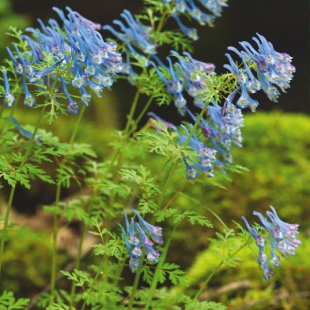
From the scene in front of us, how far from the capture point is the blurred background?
4.31 meters

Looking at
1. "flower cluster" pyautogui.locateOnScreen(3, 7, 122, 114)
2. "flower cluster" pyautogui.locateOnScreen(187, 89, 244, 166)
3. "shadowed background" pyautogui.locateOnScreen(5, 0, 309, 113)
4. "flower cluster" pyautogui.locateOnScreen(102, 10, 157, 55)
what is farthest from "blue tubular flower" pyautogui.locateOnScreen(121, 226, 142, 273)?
"shadowed background" pyautogui.locateOnScreen(5, 0, 309, 113)

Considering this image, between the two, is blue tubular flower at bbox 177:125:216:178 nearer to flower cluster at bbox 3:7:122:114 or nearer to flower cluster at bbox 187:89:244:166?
flower cluster at bbox 187:89:244:166

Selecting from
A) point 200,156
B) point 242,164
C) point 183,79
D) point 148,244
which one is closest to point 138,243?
point 148,244

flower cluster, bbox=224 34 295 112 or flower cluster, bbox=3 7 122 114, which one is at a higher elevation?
flower cluster, bbox=224 34 295 112

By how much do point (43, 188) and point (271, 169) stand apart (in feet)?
9.08

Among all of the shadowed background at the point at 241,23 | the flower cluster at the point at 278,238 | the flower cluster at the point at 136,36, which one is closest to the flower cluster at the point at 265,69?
the flower cluster at the point at 278,238

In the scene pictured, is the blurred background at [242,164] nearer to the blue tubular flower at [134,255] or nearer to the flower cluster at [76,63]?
the blue tubular flower at [134,255]

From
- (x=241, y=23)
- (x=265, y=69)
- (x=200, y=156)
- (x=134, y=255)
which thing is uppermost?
(x=265, y=69)

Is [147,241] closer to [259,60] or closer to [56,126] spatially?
[259,60]

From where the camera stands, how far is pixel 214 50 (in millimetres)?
9914

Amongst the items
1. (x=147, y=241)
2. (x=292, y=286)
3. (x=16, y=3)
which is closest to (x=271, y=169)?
(x=292, y=286)

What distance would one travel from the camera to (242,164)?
5871 millimetres

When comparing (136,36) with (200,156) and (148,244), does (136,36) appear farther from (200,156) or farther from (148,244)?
(148,244)

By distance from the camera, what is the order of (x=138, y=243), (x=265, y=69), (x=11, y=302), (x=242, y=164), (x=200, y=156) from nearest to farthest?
(x=265, y=69), (x=138, y=243), (x=200, y=156), (x=11, y=302), (x=242, y=164)
